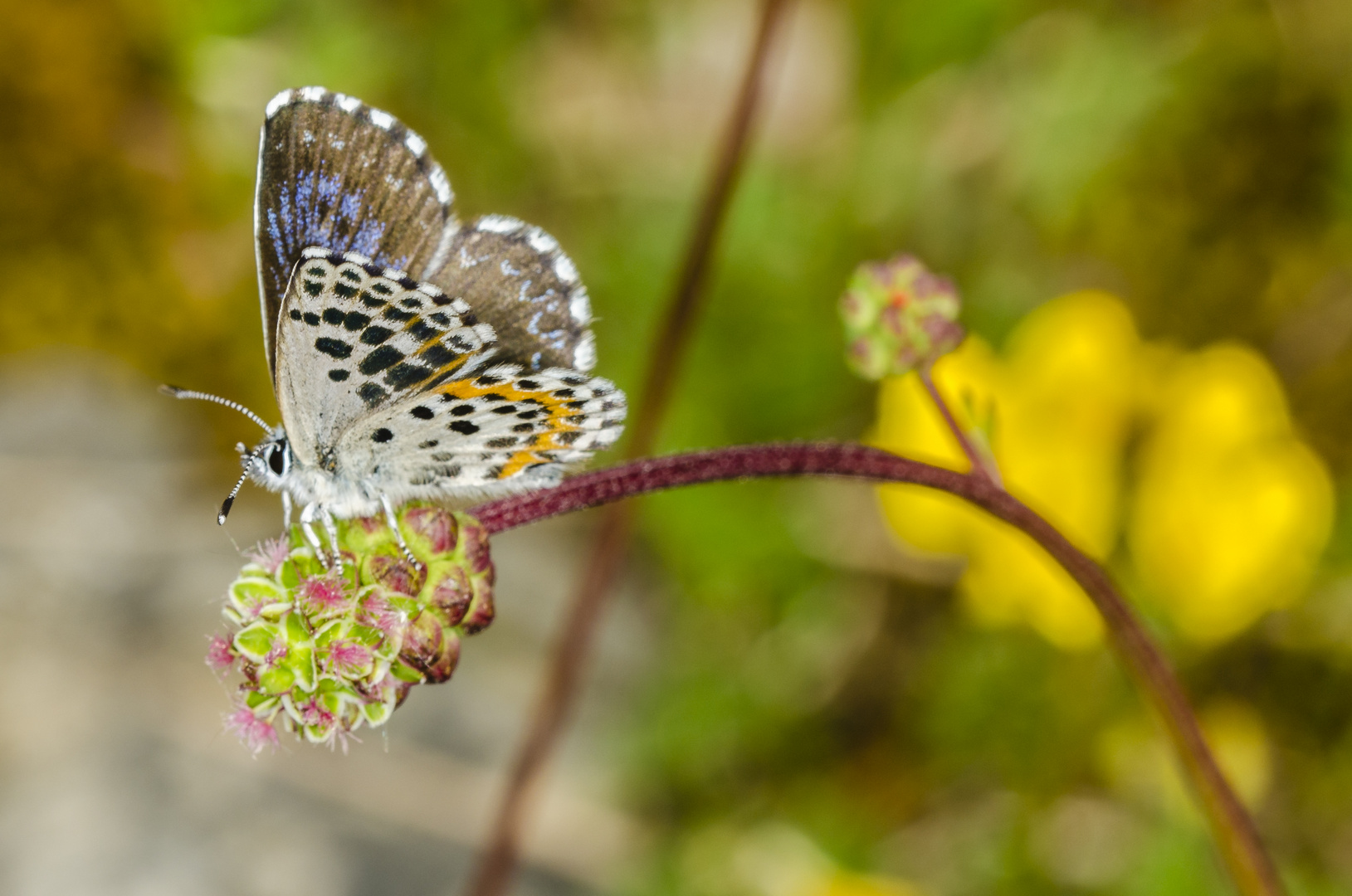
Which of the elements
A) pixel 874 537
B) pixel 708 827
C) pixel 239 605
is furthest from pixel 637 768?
pixel 239 605

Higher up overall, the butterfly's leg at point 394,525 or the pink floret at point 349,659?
the butterfly's leg at point 394,525

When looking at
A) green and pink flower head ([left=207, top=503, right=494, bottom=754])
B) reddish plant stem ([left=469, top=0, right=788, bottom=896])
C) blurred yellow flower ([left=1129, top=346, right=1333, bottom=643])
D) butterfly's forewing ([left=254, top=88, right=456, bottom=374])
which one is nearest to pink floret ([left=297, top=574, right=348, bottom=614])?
green and pink flower head ([left=207, top=503, right=494, bottom=754])

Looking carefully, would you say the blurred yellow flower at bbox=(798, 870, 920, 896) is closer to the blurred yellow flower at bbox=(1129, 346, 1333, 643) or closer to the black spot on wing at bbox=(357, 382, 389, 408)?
the blurred yellow flower at bbox=(1129, 346, 1333, 643)

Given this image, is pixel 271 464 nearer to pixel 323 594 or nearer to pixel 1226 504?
pixel 323 594

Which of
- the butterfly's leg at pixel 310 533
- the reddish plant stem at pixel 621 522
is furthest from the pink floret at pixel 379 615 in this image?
the reddish plant stem at pixel 621 522

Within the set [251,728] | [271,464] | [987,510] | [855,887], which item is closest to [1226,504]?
[855,887]

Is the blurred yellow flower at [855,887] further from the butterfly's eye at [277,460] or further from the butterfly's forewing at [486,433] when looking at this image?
the butterfly's eye at [277,460]
